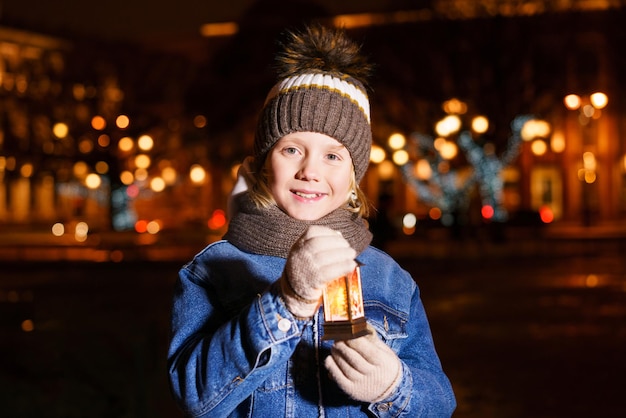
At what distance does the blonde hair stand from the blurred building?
77.4ft

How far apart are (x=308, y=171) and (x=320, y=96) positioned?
198 millimetres

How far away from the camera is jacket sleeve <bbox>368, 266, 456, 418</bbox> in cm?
231

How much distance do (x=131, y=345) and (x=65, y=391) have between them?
67 centimetres

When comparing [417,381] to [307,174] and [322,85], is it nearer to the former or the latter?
[307,174]

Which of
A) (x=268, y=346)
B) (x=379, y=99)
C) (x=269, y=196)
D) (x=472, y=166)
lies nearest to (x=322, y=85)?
(x=269, y=196)

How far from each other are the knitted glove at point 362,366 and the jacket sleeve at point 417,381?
0.28 feet

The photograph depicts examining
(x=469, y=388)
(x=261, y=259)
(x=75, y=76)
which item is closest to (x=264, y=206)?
(x=261, y=259)

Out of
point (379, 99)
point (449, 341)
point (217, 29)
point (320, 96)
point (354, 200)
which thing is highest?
point (217, 29)

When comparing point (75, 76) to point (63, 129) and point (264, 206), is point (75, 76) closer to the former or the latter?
point (63, 129)

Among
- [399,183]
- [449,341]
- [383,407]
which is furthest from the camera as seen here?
[399,183]

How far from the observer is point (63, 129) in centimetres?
3444

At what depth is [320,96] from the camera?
8.05ft

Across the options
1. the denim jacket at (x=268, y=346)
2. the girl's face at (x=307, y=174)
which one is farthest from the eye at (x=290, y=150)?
the denim jacket at (x=268, y=346)

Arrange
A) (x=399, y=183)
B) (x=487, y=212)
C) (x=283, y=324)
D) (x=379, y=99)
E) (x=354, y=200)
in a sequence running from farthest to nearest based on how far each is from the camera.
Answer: (x=399, y=183)
(x=379, y=99)
(x=487, y=212)
(x=354, y=200)
(x=283, y=324)
